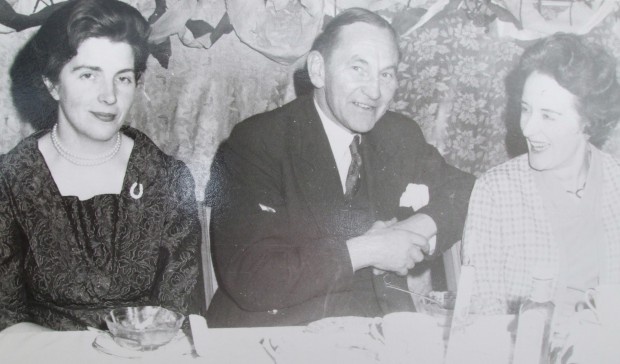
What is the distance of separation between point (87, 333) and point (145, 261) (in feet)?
0.62

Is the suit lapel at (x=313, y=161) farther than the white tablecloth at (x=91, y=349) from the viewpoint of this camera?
Yes

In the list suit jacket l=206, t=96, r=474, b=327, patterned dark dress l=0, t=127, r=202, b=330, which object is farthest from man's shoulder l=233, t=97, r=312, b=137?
patterned dark dress l=0, t=127, r=202, b=330

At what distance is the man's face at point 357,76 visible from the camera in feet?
4.54

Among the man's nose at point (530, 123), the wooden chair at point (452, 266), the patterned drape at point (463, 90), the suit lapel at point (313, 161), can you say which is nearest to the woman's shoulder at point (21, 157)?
the suit lapel at point (313, 161)

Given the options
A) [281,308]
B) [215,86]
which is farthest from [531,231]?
[215,86]

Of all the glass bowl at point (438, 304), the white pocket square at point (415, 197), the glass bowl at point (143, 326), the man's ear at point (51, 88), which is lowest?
the glass bowl at point (143, 326)

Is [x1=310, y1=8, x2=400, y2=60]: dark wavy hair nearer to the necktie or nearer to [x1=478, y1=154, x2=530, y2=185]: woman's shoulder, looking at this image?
the necktie

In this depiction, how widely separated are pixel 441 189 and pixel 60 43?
88cm

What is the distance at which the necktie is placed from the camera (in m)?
1.42

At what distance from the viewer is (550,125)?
1.44 metres

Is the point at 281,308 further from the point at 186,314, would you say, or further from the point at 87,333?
the point at 87,333

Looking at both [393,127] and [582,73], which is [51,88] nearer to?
[393,127]

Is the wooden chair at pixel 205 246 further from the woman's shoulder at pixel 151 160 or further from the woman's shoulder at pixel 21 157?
the woman's shoulder at pixel 21 157

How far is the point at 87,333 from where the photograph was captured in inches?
52.7
